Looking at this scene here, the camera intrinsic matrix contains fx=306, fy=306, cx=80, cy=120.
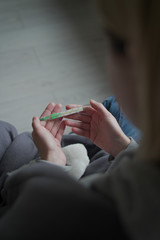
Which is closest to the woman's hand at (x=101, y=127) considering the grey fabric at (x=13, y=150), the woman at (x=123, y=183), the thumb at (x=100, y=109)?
the thumb at (x=100, y=109)

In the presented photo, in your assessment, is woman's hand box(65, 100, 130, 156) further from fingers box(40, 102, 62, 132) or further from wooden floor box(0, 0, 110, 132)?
wooden floor box(0, 0, 110, 132)

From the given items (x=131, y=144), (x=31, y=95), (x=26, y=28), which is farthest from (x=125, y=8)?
(x=26, y=28)

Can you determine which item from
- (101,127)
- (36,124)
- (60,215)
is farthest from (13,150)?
(60,215)

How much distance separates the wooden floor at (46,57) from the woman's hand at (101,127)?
0.45 meters

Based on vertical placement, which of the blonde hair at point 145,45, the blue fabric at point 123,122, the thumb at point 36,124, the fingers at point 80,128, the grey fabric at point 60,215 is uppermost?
the blonde hair at point 145,45

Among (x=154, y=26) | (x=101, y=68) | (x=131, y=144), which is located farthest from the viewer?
(x=101, y=68)

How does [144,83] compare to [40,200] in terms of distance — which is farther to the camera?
[40,200]

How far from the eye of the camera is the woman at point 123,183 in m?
0.33

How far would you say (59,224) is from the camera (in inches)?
16.4

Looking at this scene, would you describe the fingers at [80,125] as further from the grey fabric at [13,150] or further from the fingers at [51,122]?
the grey fabric at [13,150]

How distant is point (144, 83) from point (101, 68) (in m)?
1.25

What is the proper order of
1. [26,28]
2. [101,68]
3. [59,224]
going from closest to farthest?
[59,224] < [101,68] < [26,28]

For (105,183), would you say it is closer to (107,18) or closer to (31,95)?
(107,18)

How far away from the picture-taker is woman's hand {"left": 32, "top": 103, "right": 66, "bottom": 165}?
2.66 ft
